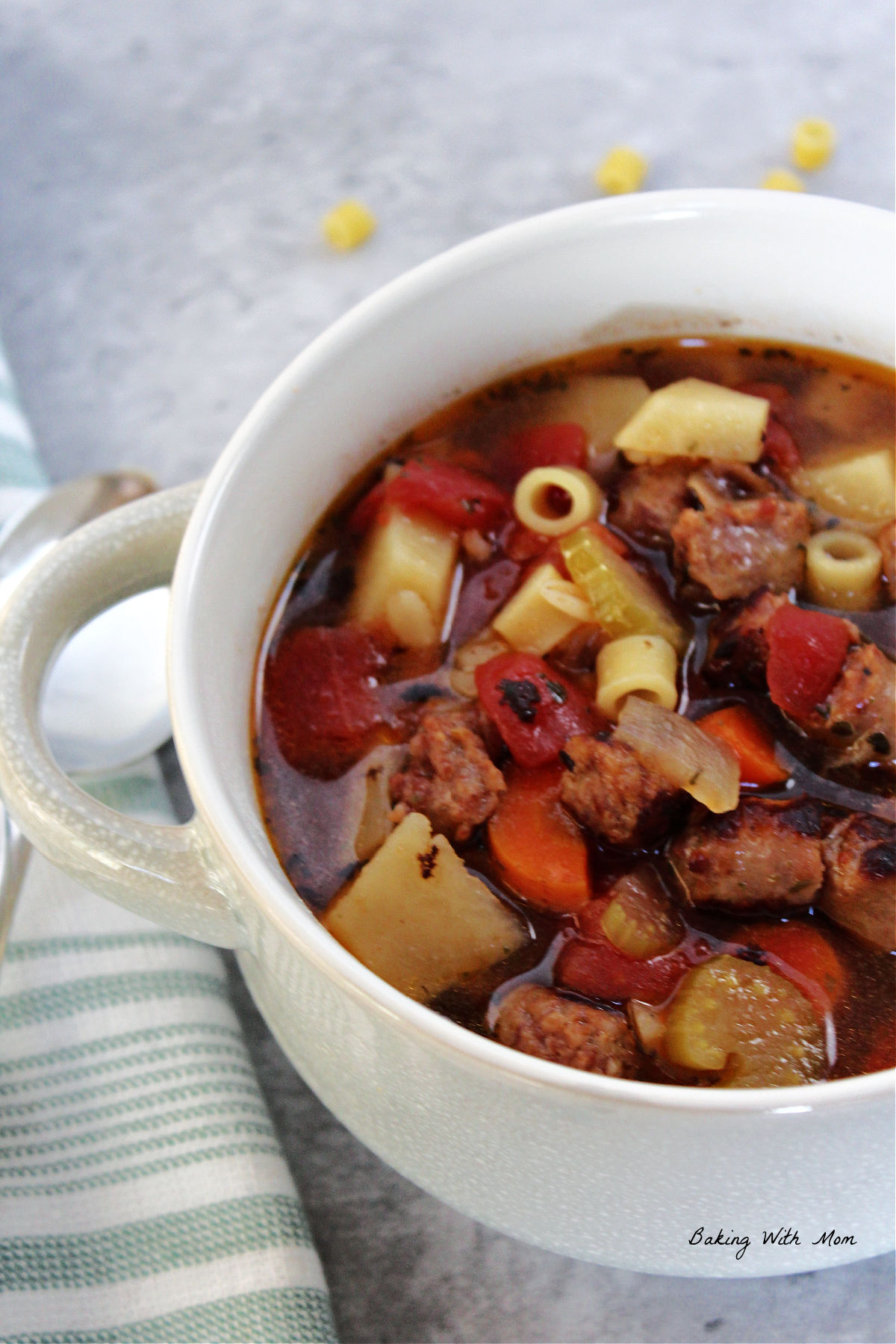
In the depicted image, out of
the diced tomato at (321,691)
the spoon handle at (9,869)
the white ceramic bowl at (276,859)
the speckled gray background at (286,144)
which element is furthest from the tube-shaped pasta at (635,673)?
the speckled gray background at (286,144)

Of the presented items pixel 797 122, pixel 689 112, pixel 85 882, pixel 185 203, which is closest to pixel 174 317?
pixel 185 203

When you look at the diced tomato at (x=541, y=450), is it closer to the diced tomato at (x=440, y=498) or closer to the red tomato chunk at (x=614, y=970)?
the diced tomato at (x=440, y=498)

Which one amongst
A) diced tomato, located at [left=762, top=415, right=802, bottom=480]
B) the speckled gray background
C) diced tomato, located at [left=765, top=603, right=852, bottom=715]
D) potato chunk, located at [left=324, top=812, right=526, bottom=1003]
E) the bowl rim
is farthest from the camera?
the speckled gray background

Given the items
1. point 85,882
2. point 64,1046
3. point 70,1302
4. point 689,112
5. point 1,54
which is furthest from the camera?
point 1,54

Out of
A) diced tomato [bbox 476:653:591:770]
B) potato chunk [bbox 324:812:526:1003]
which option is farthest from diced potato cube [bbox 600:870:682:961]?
diced tomato [bbox 476:653:591:770]

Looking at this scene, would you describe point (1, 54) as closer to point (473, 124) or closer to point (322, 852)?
point (473, 124)

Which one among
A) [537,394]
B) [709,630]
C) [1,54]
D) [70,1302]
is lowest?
[70,1302]

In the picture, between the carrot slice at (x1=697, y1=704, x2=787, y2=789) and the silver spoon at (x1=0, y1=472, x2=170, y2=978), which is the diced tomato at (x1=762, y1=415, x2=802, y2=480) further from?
the silver spoon at (x1=0, y1=472, x2=170, y2=978)
